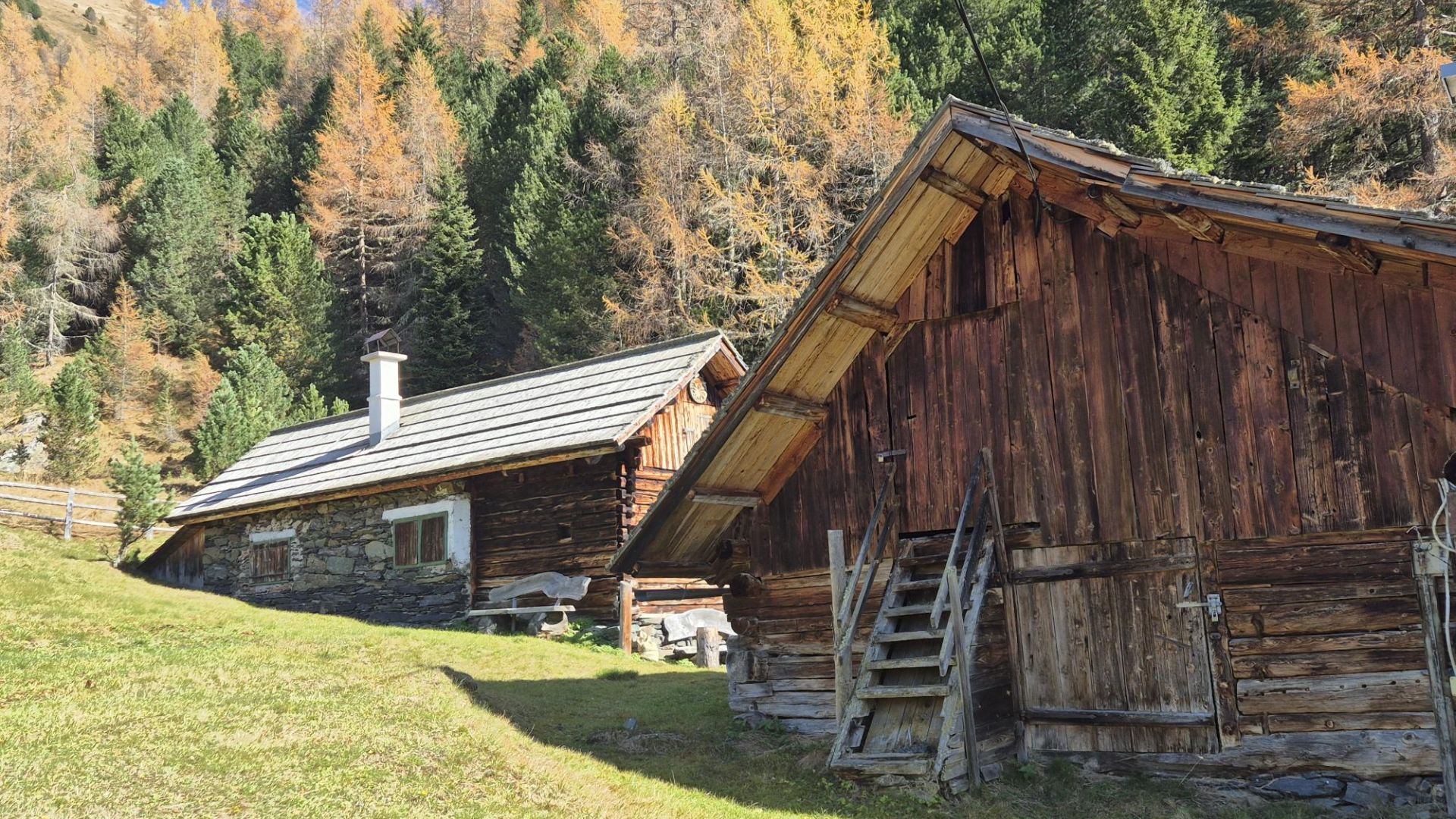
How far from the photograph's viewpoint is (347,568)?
2392cm

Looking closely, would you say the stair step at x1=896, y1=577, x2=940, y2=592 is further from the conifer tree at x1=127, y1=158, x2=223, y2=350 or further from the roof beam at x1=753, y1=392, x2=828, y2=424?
the conifer tree at x1=127, y1=158, x2=223, y2=350

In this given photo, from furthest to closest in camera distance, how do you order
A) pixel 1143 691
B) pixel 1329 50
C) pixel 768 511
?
pixel 1329 50 < pixel 768 511 < pixel 1143 691

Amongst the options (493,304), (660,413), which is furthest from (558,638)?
(493,304)

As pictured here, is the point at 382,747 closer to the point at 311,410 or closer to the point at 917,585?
the point at 917,585

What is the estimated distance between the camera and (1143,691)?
9602 millimetres

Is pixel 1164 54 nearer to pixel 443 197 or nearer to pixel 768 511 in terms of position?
pixel 768 511

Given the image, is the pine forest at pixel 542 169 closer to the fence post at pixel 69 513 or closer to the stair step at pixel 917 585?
the fence post at pixel 69 513

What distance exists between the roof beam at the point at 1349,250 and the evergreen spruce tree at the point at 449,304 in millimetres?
40582

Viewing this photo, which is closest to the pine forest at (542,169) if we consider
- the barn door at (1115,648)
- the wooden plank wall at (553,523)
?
the wooden plank wall at (553,523)

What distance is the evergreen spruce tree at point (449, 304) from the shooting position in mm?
46125

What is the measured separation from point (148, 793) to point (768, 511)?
6.36m

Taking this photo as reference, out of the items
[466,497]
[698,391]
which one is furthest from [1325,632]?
[466,497]

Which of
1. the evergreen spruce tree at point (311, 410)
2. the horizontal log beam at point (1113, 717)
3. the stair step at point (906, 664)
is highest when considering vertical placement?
the evergreen spruce tree at point (311, 410)

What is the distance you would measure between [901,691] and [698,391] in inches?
573
